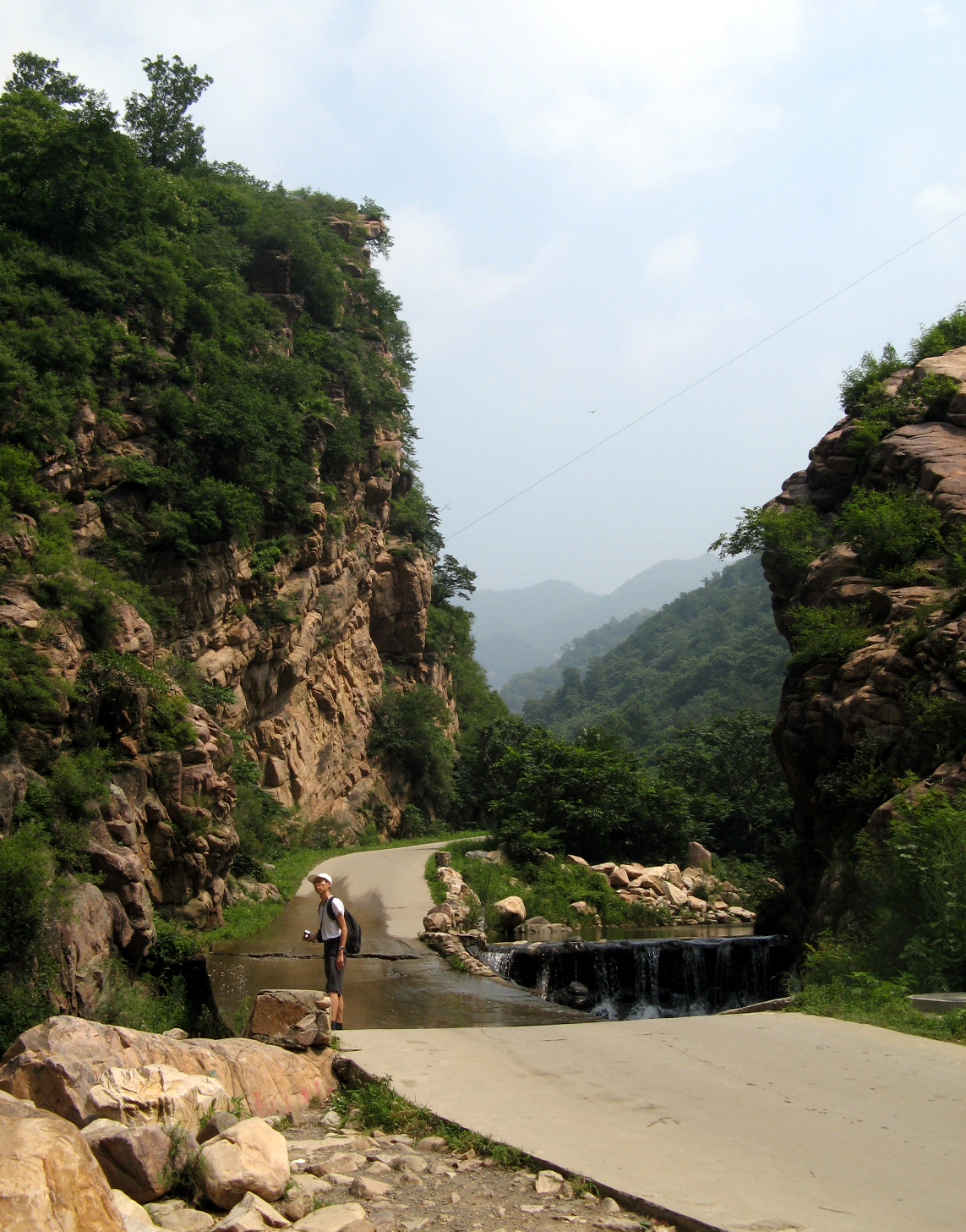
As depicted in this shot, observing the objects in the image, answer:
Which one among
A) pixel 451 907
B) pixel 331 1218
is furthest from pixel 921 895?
pixel 451 907

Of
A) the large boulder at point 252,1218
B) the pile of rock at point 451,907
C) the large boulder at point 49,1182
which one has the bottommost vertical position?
the pile of rock at point 451,907

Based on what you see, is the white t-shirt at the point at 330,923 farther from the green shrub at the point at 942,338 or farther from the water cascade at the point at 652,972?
the green shrub at the point at 942,338

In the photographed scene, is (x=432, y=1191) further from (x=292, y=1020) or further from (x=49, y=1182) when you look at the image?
(x=292, y=1020)

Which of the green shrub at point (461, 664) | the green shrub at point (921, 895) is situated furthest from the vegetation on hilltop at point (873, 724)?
the green shrub at point (461, 664)

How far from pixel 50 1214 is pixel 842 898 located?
1350cm

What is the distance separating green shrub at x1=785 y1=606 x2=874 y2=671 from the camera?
17.2 meters

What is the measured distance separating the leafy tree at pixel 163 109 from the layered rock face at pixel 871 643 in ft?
106

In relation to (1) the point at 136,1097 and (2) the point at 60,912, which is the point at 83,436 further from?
(1) the point at 136,1097

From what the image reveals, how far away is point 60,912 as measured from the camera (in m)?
11.3

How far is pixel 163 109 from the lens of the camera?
1516 inches

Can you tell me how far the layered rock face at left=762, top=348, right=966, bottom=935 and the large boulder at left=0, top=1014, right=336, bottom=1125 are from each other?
9.77 meters

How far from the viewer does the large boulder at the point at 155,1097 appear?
4.95 m

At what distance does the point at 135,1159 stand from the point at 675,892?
24.7 meters

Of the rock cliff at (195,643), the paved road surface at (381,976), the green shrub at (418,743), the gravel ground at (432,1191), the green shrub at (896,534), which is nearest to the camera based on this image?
the gravel ground at (432,1191)
